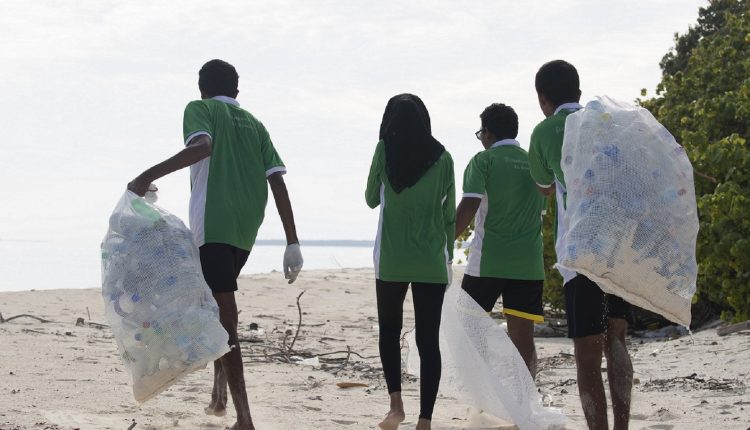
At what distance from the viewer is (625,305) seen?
416 cm

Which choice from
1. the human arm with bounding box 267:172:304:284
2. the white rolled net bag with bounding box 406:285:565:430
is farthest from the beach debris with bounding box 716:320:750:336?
the human arm with bounding box 267:172:304:284

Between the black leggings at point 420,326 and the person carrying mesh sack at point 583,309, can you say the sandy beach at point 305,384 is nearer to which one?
the black leggings at point 420,326

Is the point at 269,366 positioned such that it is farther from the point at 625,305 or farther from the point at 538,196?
the point at 625,305

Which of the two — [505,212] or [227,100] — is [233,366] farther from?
[505,212]

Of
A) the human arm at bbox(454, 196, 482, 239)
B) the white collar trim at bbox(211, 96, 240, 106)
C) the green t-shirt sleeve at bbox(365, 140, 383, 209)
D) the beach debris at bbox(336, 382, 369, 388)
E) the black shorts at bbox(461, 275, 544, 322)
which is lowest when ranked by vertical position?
the beach debris at bbox(336, 382, 369, 388)

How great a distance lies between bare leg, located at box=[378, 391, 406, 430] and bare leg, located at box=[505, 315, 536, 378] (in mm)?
892

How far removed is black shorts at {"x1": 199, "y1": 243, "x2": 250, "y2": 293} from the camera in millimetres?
4559

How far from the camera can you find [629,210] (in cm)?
377

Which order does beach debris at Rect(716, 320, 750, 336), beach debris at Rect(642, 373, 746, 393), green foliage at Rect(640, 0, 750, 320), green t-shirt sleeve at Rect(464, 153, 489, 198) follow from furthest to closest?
green foliage at Rect(640, 0, 750, 320), beach debris at Rect(716, 320, 750, 336), beach debris at Rect(642, 373, 746, 393), green t-shirt sleeve at Rect(464, 153, 489, 198)

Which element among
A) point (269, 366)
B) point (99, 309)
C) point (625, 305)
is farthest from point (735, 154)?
point (99, 309)

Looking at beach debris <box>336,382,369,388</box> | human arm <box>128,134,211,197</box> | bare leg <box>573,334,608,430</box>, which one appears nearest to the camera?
bare leg <box>573,334,608,430</box>

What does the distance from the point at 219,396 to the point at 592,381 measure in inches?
77.5

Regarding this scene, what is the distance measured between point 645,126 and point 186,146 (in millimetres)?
2094

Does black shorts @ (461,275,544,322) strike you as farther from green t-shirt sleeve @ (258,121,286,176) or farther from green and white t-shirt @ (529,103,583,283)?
green t-shirt sleeve @ (258,121,286,176)
